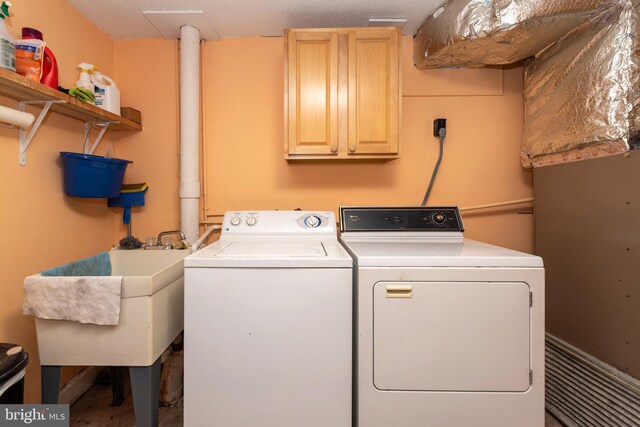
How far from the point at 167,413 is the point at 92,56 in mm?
2267

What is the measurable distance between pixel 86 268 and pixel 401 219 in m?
1.77

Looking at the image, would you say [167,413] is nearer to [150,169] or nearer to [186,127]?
[150,169]

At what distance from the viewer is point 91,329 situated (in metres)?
1.26

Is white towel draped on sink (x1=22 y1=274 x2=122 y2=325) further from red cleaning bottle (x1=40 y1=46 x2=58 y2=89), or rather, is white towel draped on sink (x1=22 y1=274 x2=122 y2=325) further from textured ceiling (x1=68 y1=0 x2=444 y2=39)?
textured ceiling (x1=68 y1=0 x2=444 y2=39)

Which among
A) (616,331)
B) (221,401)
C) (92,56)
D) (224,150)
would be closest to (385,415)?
(221,401)

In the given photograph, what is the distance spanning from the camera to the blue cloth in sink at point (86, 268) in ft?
4.62

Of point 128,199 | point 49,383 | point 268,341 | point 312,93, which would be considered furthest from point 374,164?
point 49,383

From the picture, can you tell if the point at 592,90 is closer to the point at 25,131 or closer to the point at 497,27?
the point at 497,27

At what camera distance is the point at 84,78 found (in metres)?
1.74

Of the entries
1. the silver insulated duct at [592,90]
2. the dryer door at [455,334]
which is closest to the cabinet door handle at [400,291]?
the dryer door at [455,334]

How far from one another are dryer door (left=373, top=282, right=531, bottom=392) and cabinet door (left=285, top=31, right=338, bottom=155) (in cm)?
102

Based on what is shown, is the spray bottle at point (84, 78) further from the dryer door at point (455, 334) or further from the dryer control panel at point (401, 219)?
the dryer door at point (455, 334)

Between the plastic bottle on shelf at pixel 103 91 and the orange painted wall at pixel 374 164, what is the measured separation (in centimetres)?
57

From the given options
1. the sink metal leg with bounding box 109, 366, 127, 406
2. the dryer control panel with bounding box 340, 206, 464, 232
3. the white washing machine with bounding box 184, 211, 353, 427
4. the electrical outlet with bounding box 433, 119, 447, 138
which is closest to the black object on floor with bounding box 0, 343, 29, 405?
the white washing machine with bounding box 184, 211, 353, 427
